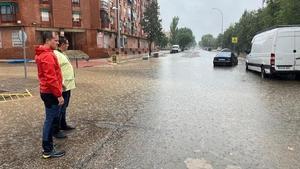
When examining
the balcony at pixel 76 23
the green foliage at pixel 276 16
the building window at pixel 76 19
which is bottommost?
the green foliage at pixel 276 16

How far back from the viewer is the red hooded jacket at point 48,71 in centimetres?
521

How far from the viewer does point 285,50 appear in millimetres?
15891

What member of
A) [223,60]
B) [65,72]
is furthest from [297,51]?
[223,60]

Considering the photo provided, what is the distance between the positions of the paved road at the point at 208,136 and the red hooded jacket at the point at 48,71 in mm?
1259

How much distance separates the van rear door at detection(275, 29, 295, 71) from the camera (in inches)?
623

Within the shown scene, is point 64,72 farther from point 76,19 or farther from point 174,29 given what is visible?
point 174,29

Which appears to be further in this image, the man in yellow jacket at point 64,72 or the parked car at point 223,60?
the parked car at point 223,60

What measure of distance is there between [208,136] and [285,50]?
1094cm

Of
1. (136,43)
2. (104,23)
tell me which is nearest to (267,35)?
(104,23)

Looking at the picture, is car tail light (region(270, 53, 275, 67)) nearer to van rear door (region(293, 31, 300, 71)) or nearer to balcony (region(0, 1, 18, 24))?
van rear door (region(293, 31, 300, 71))

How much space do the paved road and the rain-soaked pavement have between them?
0.01 metres

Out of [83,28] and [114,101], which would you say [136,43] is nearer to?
[83,28]

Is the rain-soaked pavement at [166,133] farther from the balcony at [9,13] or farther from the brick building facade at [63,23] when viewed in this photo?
the balcony at [9,13]

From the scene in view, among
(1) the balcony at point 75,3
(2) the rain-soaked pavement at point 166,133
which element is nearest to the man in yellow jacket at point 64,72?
(2) the rain-soaked pavement at point 166,133
